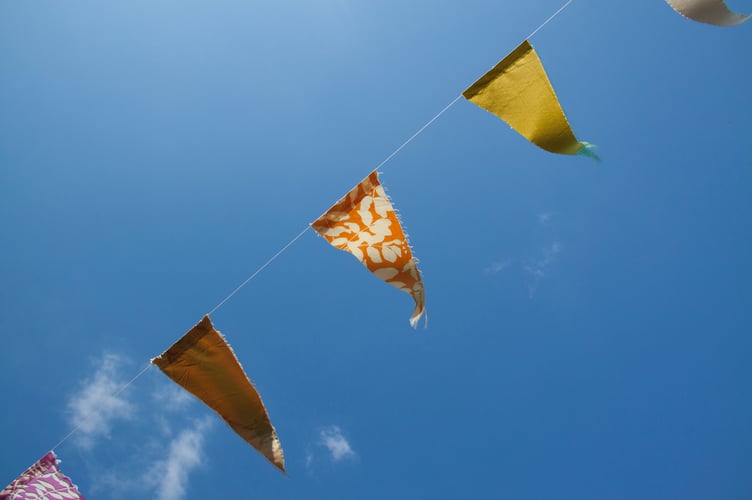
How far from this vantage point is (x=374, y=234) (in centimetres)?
370

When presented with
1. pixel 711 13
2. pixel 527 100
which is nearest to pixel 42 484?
pixel 527 100

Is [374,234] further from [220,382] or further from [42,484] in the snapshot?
[42,484]

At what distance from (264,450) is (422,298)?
1936 mm

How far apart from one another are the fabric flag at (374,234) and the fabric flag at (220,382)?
1365mm

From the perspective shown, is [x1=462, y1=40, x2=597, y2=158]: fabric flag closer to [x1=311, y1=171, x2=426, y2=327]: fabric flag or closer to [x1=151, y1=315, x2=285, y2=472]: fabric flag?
[x1=311, y1=171, x2=426, y2=327]: fabric flag

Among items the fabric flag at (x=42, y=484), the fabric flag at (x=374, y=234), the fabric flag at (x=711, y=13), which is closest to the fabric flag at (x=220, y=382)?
the fabric flag at (x=374, y=234)

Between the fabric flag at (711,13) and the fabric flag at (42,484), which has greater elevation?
the fabric flag at (42,484)

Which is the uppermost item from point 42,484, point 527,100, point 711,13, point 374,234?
point 42,484

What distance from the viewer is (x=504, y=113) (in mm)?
3461

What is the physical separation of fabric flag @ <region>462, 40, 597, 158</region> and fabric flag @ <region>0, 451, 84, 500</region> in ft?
16.4

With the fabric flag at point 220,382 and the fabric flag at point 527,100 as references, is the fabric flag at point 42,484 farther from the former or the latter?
the fabric flag at point 527,100

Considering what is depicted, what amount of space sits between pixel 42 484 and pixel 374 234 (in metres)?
3.75

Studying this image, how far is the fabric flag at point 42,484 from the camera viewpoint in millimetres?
3770

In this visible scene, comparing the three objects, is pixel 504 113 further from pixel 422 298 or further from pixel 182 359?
pixel 182 359
